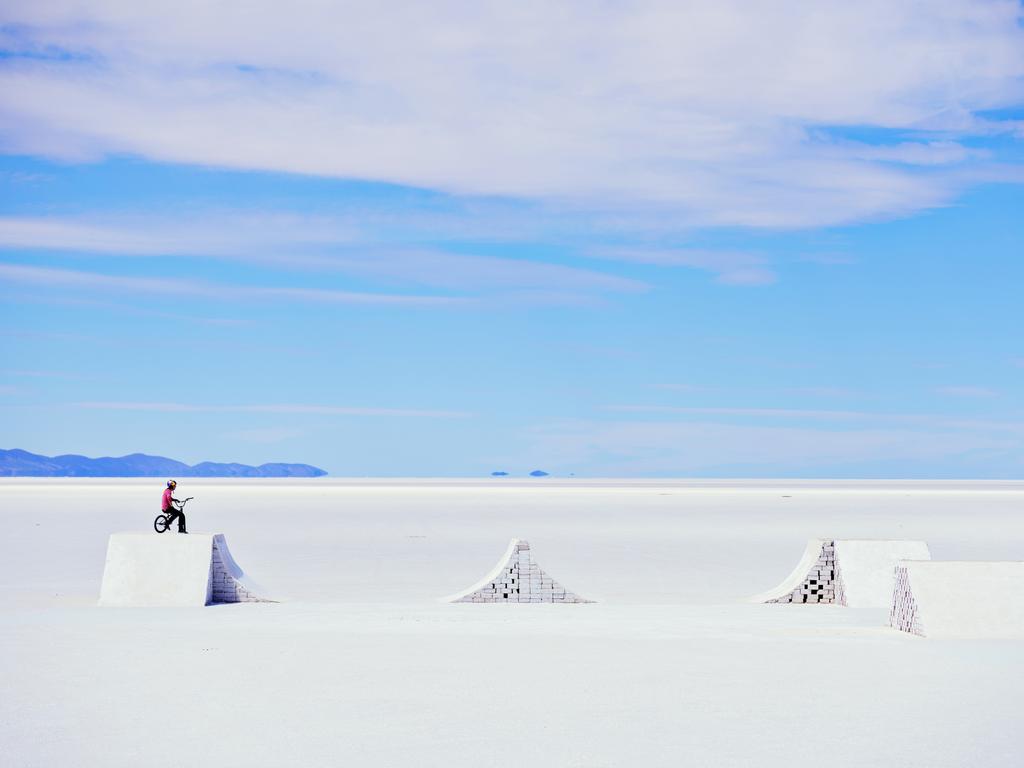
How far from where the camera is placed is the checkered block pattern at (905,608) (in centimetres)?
1295

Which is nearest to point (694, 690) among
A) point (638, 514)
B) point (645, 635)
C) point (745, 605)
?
point (645, 635)

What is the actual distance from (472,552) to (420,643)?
14.0 m

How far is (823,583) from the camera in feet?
55.5

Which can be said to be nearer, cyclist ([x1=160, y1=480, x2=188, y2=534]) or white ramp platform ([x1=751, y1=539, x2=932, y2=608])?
white ramp platform ([x1=751, y1=539, x2=932, y2=608])

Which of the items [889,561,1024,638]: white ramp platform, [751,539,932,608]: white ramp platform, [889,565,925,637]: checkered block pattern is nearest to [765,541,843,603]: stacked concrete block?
[751,539,932,608]: white ramp platform

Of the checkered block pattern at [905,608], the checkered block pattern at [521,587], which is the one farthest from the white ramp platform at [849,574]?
the checkered block pattern at [905,608]

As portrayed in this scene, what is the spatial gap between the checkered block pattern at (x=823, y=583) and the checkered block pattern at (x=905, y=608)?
3033 millimetres

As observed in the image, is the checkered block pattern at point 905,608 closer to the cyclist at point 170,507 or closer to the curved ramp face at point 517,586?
the curved ramp face at point 517,586

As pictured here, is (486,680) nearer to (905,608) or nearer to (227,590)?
(905,608)

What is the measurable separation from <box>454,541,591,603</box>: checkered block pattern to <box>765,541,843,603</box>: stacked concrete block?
2.76 meters

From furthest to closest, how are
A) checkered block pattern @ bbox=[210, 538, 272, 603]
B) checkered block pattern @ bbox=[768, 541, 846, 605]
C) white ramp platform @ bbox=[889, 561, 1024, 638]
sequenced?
checkered block pattern @ bbox=[768, 541, 846, 605]
checkered block pattern @ bbox=[210, 538, 272, 603]
white ramp platform @ bbox=[889, 561, 1024, 638]

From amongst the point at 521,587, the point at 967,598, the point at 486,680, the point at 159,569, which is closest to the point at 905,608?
the point at 967,598

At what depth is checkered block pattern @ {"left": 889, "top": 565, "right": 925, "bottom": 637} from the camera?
12945mm

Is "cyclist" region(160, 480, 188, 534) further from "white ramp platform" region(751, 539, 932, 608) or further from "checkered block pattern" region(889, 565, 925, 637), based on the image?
"checkered block pattern" region(889, 565, 925, 637)
